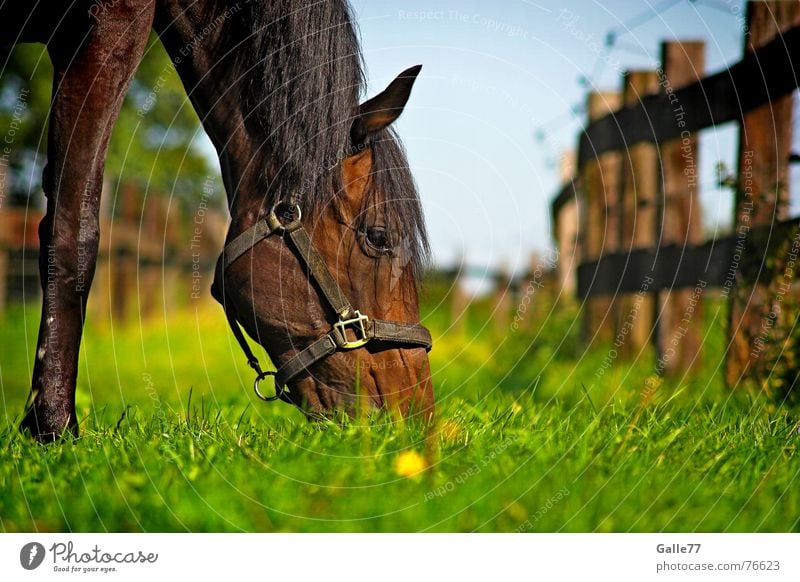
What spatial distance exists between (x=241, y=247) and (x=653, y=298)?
414 cm

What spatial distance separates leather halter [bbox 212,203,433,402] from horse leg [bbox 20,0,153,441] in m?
0.55

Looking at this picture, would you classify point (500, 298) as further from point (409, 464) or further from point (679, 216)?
point (409, 464)

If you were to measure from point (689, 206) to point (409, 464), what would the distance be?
11.8 ft

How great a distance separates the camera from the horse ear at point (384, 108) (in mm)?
2730

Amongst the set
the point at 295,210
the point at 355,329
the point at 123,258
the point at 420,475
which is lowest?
the point at 420,475

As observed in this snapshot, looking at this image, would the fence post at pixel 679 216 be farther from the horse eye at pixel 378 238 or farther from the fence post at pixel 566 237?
the horse eye at pixel 378 238

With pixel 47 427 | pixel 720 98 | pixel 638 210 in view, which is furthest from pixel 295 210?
pixel 638 210

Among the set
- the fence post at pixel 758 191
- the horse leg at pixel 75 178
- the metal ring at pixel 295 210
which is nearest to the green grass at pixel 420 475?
the horse leg at pixel 75 178

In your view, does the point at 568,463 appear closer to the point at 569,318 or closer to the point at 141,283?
the point at 569,318

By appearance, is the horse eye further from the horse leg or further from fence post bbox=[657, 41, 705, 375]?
fence post bbox=[657, 41, 705, 375]

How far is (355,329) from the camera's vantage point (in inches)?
109

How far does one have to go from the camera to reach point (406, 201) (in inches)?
112

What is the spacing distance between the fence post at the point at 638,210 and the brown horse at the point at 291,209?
3.98m
